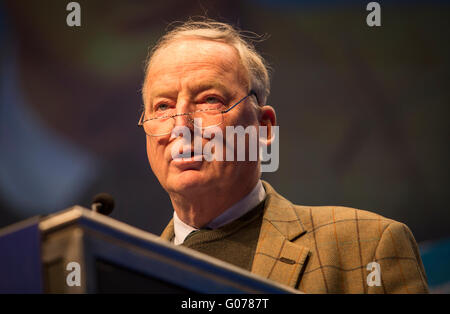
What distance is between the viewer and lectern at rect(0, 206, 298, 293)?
30.3 inches

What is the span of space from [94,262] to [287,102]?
229 centimetres

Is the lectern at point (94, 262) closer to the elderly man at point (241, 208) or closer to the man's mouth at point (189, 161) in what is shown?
the elderly man at point (241, 208)

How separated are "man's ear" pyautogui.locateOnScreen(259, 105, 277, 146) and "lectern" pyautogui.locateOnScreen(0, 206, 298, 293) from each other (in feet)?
4.03

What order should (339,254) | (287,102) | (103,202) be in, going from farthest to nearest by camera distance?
(287,102) → (339,254) → (103,202)

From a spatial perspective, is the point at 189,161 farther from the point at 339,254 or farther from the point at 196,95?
the point at 339,254

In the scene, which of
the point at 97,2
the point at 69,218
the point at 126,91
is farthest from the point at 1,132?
the point at 69,218

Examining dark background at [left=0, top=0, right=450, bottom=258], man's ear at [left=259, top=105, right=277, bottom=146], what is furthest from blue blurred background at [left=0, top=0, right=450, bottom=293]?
man's ear at [left=259, top=105, right=277, bottom=146]

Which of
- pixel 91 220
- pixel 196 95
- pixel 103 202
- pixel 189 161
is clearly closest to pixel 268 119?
pixel 196 95

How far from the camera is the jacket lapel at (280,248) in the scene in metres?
1.56

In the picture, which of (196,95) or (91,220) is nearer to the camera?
(91,220)

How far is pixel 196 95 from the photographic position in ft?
6.00

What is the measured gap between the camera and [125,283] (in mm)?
789

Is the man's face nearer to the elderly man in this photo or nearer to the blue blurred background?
the elderly man

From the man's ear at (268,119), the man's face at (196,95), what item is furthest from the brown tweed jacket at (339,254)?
the man's ear at (268,119)
